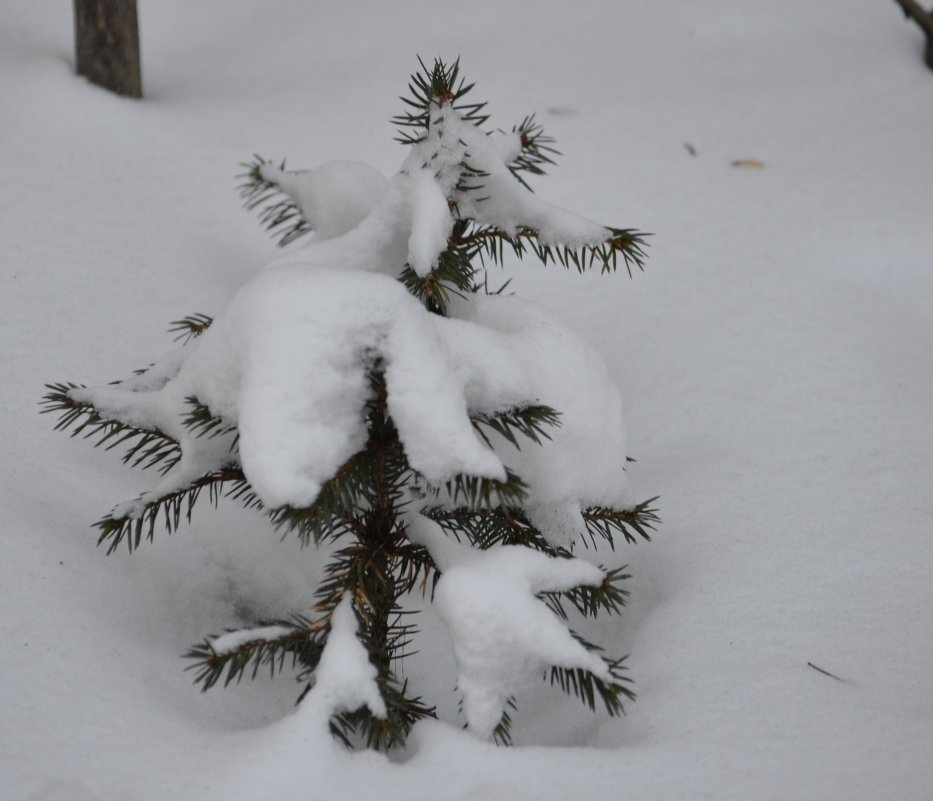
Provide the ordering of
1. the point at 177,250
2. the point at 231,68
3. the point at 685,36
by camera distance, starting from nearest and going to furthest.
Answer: the point at 177,250
the point at 231,68
the point at 685,36

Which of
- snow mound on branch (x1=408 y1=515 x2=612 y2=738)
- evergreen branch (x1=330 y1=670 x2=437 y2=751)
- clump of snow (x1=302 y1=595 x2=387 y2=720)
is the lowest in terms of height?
evergreen branch (x1=330 y1=670 x2=437 y2=751)

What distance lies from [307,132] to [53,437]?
1.60 meters

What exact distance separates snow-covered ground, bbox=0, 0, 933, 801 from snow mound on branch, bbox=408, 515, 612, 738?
0.09 m

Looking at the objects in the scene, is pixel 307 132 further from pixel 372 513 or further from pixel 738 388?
pixel 372 513

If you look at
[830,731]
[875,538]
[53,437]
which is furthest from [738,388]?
[53,437]

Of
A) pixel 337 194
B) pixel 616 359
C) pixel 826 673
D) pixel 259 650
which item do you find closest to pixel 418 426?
pixel 259 650

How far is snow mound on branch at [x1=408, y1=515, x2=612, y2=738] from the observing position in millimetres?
1242

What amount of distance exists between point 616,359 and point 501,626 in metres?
1.25

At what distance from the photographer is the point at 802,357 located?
7.59 ft

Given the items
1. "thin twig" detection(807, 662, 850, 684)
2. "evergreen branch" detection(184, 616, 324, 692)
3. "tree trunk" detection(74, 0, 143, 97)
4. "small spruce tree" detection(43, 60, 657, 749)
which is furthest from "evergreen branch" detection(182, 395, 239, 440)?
"tree trunk" detection(74, 0, 143, 97)

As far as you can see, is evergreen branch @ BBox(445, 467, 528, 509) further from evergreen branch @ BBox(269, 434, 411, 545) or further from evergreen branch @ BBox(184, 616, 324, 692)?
evergreen branch @ BBox(184, 616, 324, 692)

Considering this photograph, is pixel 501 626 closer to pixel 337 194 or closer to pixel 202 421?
pixel 202 421

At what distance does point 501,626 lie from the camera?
1.24 meters

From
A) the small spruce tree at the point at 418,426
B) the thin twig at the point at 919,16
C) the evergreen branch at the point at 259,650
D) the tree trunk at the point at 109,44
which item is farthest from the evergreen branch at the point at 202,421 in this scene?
the thin twig at the point at 919,16
